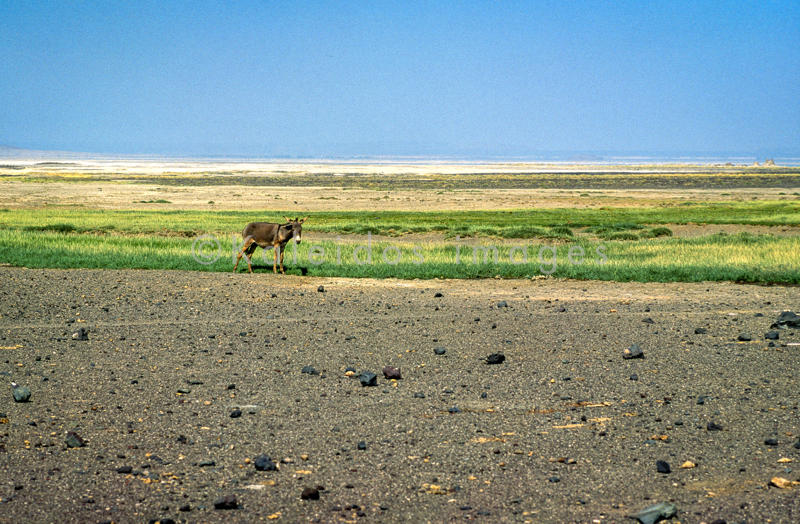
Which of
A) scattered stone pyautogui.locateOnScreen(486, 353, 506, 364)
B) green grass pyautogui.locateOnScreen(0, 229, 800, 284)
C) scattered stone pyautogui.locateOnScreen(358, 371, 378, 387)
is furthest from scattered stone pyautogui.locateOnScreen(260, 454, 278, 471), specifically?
green grass pyautogui.locateOnScreen(0, 229, 800, 284)

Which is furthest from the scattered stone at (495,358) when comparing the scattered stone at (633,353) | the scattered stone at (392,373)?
the scattered stone at (633,353)

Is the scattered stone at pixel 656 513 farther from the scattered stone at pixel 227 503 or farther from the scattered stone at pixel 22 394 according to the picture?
the scattered stone at pixel 22 394

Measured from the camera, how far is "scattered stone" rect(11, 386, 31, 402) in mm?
8602

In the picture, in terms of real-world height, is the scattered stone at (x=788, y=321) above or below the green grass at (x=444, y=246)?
above

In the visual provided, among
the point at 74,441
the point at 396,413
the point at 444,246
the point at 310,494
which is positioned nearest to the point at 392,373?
the point at 396,413

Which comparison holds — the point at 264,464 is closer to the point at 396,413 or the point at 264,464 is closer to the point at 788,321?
the point at 396,413

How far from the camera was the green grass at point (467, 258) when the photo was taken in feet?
67.7

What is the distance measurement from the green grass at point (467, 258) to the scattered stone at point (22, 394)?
12188mm

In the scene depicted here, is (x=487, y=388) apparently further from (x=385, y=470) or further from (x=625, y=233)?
(x=625, y=233)

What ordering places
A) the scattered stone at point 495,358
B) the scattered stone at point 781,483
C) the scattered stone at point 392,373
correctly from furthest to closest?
the scattered stone at point 495,358 < the scattered stone at point 392,373 < the scattered stone at point 781,483

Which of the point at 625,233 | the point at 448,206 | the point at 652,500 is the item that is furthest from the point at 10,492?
the point at 448,206

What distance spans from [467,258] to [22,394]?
1742 cm

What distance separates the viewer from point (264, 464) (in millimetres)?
6746

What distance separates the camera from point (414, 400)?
8.95 meters
